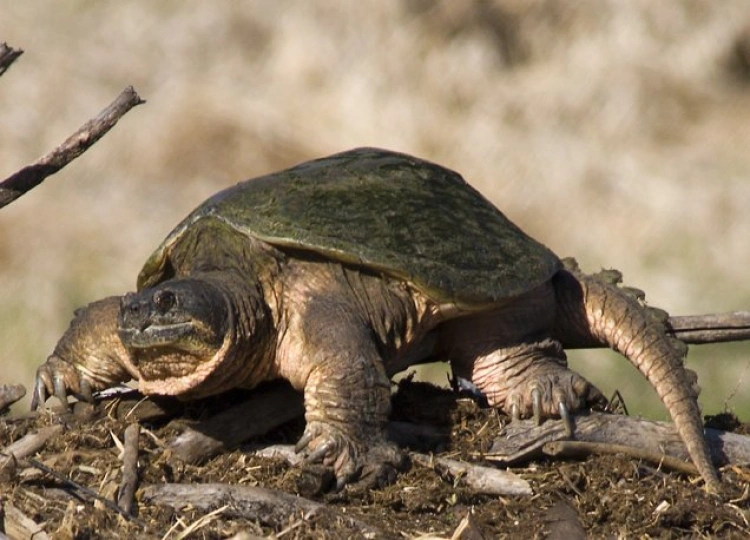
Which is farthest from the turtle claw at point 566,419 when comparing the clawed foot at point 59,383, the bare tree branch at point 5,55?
the bare tree branch at point 5,55

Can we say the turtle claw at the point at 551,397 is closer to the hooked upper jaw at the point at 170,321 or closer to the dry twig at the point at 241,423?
the dry twig at the point at 241,423

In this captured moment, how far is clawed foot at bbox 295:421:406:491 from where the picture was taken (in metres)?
4.63

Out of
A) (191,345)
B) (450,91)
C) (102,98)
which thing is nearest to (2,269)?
(102,98)

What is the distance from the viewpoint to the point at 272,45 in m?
11.9

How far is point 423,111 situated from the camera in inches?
462

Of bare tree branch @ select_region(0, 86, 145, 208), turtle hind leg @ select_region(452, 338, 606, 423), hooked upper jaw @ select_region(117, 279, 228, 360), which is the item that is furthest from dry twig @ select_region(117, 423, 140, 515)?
turtle hind leg @ select_region(452, 338, 606, 423)

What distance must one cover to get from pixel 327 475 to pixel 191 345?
541mm

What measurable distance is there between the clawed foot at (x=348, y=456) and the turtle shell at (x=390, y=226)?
→ 1.80 ft

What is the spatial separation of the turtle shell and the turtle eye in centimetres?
43

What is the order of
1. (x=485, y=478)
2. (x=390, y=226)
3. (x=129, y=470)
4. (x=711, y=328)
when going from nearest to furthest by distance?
1. (x=129, y=470)
2. (x=485, y=478)
3. (x=390, y=226)
4. (x=711, y=328)

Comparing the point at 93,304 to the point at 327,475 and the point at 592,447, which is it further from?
the point at 592,447

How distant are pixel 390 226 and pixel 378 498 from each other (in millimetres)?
891

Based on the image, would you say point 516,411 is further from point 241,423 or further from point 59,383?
point 59,383

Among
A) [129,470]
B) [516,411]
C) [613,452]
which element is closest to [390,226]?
[516,411]
